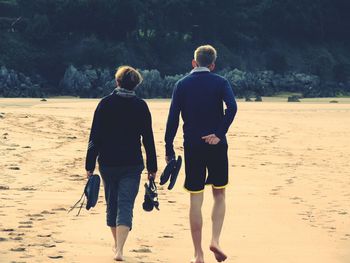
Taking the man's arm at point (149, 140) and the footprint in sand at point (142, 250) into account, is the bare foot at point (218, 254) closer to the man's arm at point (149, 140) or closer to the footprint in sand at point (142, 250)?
the footprint in sand at point (142, 250)

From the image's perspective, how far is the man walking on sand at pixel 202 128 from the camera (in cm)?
663

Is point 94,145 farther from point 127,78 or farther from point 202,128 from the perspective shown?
point 202,128

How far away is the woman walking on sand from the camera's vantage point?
21.6 feet

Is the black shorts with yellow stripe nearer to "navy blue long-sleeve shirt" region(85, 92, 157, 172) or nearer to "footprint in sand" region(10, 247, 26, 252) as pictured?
"navy blue long-sleeve shirt" region(85, 92, 157, 172)

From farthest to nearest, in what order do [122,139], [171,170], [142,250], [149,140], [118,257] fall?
[142,250]
[171,170]
[149,140]
[122,139]
[118,257]

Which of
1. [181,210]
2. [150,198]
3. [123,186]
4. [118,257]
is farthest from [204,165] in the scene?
[181,210]

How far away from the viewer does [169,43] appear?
64.8 meters

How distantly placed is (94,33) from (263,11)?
1649 centimetres

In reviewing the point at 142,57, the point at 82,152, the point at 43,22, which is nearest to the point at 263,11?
the point at 142,57

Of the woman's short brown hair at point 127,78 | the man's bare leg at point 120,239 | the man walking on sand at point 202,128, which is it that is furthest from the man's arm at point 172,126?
the man's bare leg at point 120,239

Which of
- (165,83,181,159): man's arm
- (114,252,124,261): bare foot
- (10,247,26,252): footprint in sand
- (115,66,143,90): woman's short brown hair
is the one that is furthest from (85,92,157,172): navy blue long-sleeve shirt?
(10,247,26,252): footprint in sand

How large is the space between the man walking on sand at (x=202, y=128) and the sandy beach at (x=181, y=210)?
396mm

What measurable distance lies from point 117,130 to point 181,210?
2731mm

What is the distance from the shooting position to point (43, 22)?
61.1m
